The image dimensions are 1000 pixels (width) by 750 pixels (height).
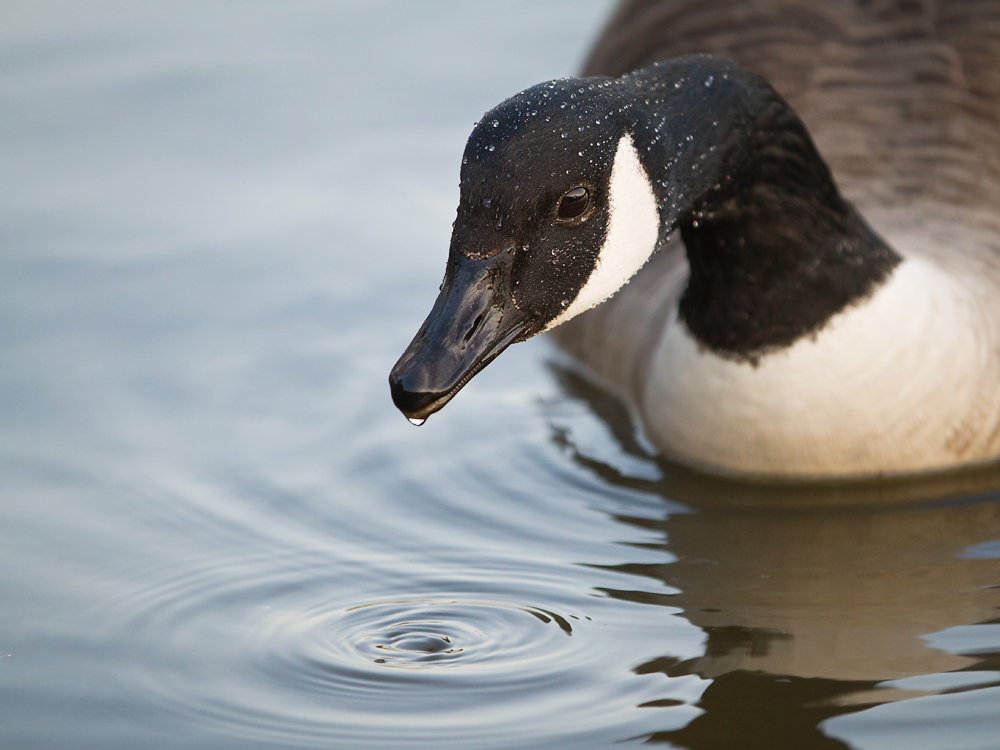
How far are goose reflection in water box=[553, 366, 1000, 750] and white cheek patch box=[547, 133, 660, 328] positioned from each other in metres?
0.96

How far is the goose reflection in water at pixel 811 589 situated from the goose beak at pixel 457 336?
0.99 metres

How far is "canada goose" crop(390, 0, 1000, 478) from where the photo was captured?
3975 mm

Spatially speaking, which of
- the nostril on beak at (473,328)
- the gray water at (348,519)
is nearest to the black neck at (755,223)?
the gray water at (348,519)

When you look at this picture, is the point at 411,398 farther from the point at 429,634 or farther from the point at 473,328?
the point at 429,634

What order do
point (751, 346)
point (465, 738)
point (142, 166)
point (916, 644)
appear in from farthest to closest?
1. point (142, 166)
2. point (751, 346)
3. point (916, 644)
4. point (465, 738)

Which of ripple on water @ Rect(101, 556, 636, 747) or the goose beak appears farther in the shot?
ripple on water @ Rect(101, 556, 636, 747)

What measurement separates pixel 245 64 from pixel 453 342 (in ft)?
18.0

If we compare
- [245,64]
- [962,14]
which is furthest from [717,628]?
[245,64]

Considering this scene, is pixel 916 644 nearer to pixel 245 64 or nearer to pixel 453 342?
pixel 453 342

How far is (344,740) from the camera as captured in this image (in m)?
3.88

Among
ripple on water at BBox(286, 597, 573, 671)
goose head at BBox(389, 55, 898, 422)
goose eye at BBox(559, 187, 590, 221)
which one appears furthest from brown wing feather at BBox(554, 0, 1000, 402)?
goose eye at BBox(559, 187, 590, 221)

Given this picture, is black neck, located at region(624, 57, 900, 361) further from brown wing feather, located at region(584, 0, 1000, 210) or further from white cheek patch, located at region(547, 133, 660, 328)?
brown wing feather, located at region(584, 0, 1000, 210)

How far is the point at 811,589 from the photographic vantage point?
4.61 m

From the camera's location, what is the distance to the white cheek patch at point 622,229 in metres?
4.15
